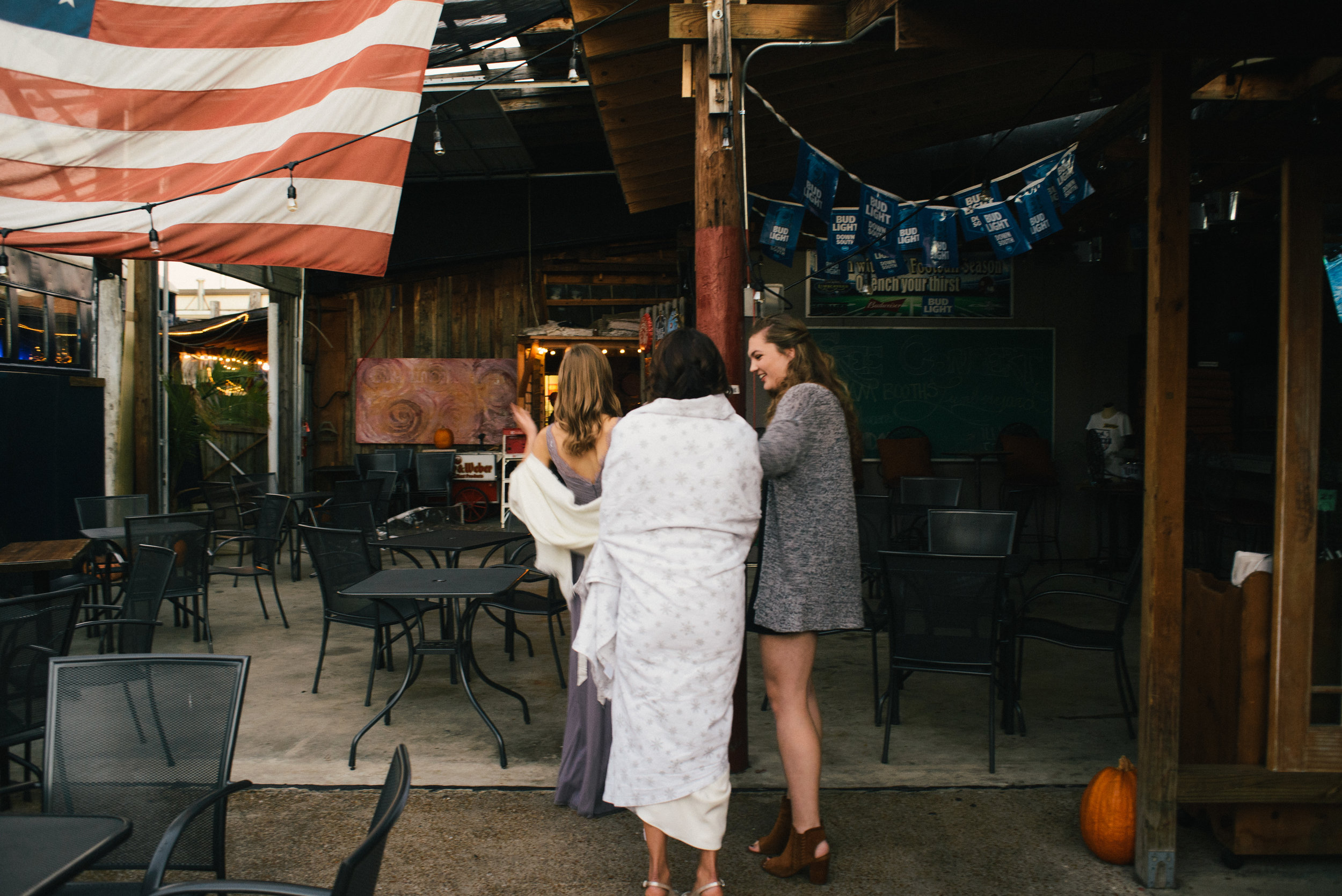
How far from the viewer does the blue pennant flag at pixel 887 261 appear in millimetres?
6504

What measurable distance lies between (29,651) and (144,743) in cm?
126

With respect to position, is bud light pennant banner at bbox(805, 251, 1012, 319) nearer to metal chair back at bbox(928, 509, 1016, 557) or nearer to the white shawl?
metal chair back at bbox(928, 509, 1016, 557)

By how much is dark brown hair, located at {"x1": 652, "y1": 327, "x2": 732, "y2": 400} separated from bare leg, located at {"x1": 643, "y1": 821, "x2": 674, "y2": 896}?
48.9 inches

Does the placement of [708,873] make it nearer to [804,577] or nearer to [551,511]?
[804,577]

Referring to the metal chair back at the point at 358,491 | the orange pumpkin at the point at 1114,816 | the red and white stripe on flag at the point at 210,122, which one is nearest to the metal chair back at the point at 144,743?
the red and white stripe on flag at the point at 210,122

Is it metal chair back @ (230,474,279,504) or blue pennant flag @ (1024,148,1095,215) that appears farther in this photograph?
metal chair back @ (230,474,279,504)

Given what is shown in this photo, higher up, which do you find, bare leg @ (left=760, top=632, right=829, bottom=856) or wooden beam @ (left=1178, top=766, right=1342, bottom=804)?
bare leg @ (left=760, top=632, right=829, bottom=856)

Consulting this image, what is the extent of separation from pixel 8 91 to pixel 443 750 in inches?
132

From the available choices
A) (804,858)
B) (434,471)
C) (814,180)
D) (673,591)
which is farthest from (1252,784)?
(434,471)

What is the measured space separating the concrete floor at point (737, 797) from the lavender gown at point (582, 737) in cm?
8

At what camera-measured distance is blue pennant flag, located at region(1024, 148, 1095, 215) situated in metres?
5.57

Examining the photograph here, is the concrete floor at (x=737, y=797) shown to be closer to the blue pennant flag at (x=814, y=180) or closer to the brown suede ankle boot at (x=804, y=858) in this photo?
the brown suede ankle boot at (x=804, y=858)

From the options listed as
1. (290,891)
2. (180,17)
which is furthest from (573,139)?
(290,891)

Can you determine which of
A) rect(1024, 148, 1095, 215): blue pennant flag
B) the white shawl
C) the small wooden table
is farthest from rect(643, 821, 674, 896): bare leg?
rect(1024, 148, 1095, 215): blue pennant flag
